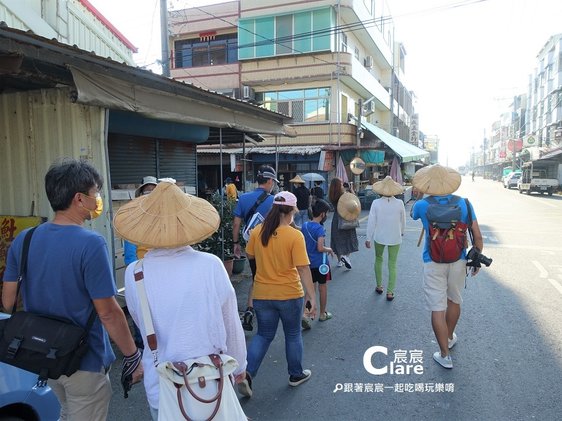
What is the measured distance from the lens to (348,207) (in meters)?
6.67

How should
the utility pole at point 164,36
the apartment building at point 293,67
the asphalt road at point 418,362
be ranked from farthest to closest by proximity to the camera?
the apartment building at point 293,67, the utility pole at point 164,36, the asphalt road at point 418,362

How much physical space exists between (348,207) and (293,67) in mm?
16234

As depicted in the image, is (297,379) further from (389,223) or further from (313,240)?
(389,223)

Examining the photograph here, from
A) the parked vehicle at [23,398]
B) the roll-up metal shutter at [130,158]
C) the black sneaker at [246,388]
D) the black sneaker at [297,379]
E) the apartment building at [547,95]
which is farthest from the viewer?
the apartment building at [547,95]

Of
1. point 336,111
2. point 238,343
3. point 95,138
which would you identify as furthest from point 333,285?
point 336,111

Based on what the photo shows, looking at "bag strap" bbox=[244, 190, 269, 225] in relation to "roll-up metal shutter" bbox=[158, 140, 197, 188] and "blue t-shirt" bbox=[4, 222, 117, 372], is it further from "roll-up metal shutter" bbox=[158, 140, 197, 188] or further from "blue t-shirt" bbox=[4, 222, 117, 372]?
"blue t-shirt" bbox=[4, 222, 117, 372]

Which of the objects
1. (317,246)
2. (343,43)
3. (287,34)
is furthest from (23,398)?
(343,43)

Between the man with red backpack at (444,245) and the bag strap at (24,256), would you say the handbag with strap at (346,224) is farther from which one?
the bag strap at (24,256)

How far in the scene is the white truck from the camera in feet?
107

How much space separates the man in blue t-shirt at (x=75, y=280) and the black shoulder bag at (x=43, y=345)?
91 mm

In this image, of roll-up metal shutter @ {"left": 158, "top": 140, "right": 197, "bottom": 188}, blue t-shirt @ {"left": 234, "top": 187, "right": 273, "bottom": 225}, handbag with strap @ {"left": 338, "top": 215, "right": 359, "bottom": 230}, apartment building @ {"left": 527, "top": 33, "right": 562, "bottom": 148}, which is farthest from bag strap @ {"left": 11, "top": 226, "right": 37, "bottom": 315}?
apartment building @ {"left": 527, "top": 33, "right": 562, "bottom": 148}

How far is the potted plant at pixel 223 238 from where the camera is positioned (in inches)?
278

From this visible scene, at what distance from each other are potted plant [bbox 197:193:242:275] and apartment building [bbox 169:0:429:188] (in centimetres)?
1189

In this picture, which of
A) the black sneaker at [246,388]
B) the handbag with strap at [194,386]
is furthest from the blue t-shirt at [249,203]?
the handbag with strap at [194,386]
